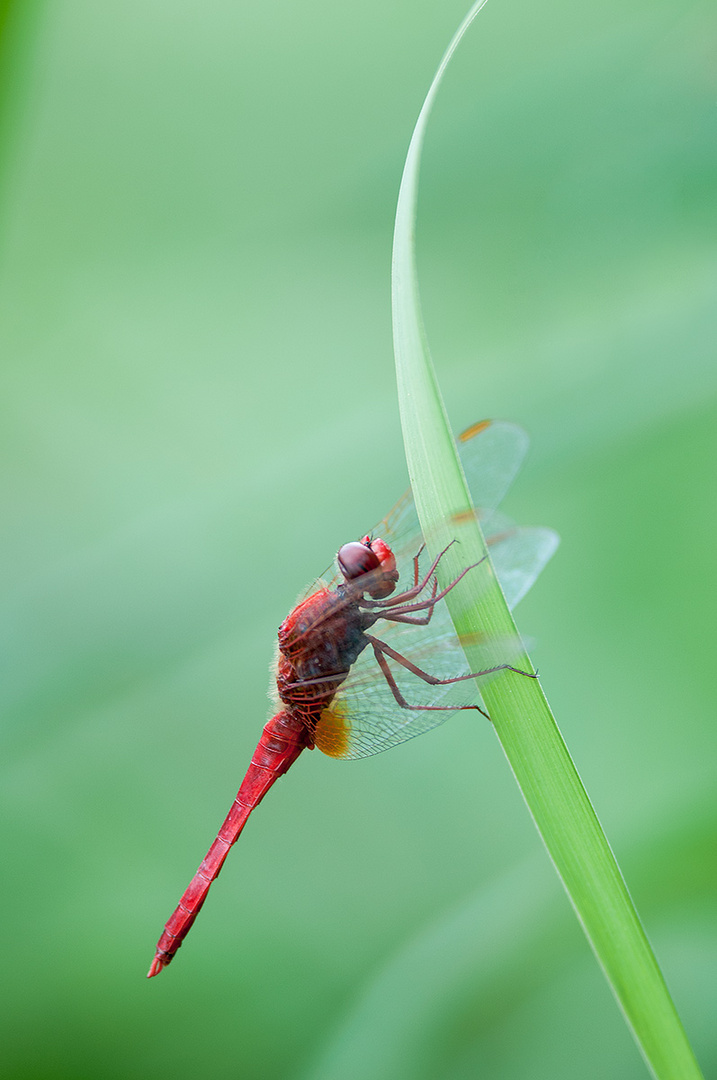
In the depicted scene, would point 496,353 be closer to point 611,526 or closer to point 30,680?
point 611,526

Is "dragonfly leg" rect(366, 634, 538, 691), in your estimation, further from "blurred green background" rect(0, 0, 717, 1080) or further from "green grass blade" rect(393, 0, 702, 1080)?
"blurred green background" rect(0, 0, 717, 1080)

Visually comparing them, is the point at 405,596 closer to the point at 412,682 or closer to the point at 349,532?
the point at 412,682

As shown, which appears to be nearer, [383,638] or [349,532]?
[383,638]

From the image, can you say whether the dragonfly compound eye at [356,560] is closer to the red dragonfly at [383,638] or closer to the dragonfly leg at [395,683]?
the red dragonfly at [383,638]

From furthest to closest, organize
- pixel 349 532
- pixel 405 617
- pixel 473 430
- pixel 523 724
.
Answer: pixel 349 532 → pixel 405 617 → pixel 473 430 → pixel 523 724

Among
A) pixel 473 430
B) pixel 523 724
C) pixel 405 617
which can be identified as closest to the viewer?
pixel 523 724

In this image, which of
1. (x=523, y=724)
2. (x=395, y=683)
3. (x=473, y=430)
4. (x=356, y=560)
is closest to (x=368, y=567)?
(x=356, y=560)

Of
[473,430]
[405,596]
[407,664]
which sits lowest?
[407,664]
